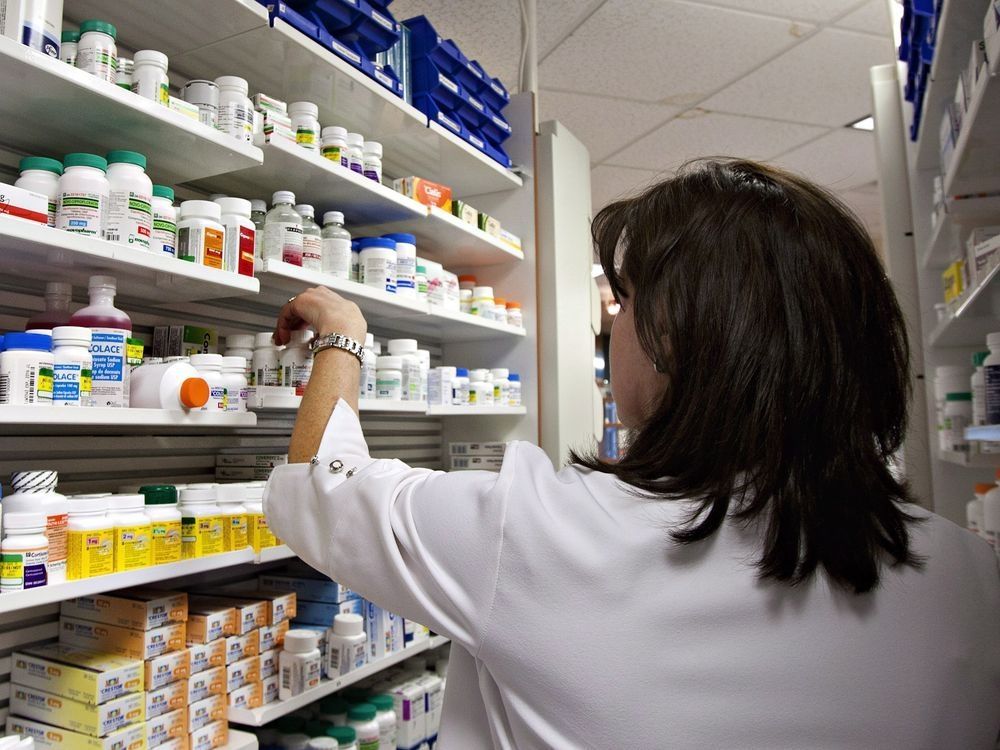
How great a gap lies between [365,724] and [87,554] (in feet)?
3.76

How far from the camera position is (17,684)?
1647 mm

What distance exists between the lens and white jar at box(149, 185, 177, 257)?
155 cm

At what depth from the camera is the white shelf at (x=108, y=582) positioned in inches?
50.4

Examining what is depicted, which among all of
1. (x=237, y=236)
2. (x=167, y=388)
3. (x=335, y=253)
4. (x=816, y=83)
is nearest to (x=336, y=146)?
(x=335, y=253)

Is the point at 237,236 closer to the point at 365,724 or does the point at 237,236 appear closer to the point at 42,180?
the point at 42,180

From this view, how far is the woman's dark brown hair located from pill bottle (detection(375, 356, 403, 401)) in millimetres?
1356

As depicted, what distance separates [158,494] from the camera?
1.60 metres

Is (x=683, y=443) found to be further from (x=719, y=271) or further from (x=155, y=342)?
(x=155, y=342)

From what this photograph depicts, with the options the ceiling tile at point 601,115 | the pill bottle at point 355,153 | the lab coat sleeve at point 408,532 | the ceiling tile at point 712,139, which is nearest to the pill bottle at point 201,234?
the pill bottle at point 355,153

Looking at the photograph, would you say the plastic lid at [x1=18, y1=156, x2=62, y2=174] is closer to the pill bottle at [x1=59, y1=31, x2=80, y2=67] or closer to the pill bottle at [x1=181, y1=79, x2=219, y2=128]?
the pill bottle at [x1=59, y1=31, x2=80, y2=67]

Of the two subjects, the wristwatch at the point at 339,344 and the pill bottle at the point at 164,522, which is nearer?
the wristwatch at the point at 339,344

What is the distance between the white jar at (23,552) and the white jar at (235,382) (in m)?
0.48

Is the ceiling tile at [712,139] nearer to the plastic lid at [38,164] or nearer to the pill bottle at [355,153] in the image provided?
the pill bottle at [355,153]

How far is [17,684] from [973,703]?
5.96 ft
